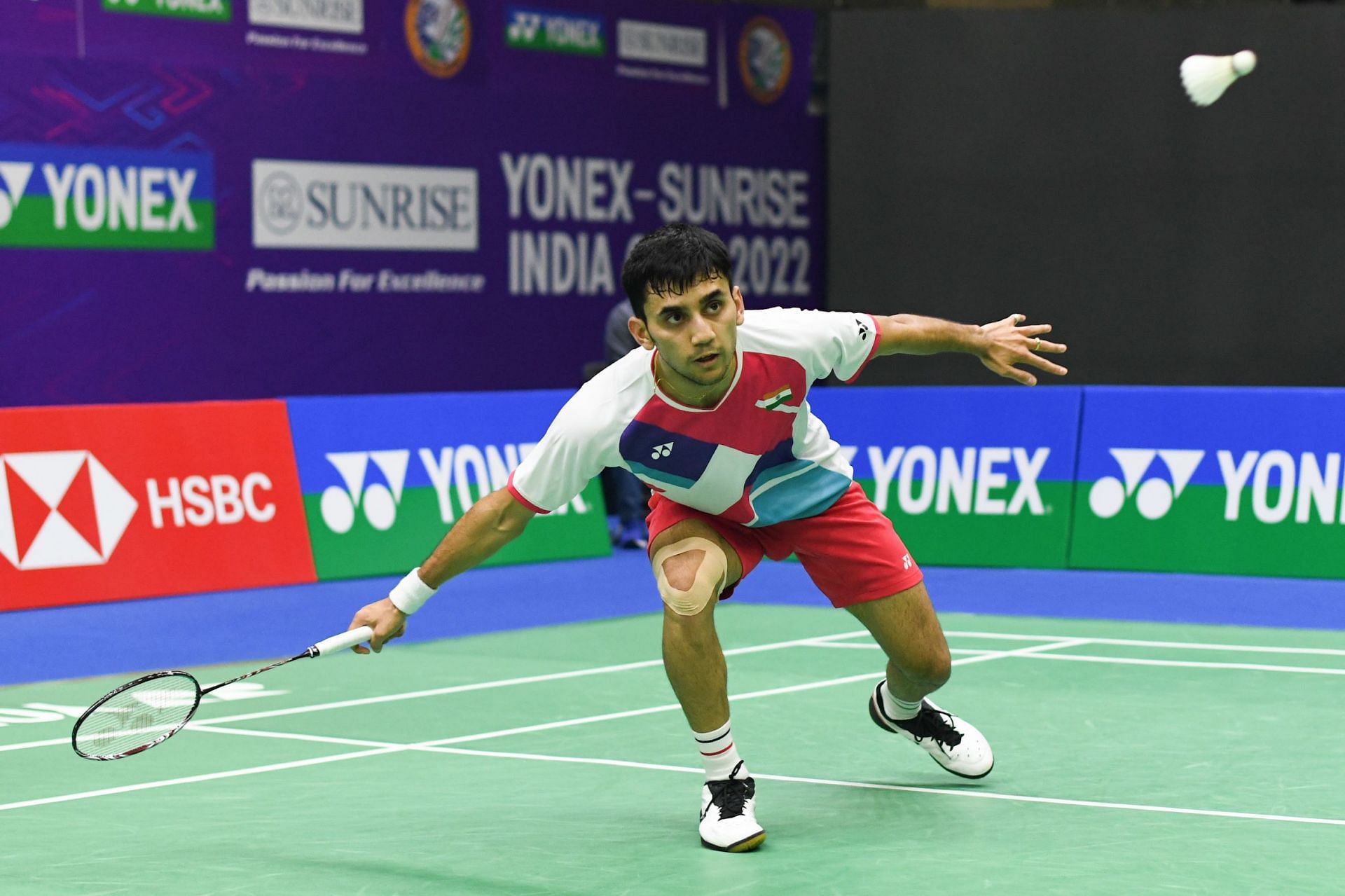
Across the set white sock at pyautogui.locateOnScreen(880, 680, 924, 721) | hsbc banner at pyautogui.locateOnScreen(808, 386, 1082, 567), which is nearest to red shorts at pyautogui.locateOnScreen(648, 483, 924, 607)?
white sock at pyautogui.locateOnScreen(880, 680, 924, 721)

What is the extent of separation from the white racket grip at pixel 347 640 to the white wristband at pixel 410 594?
4.7 inches

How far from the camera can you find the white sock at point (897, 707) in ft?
20.8

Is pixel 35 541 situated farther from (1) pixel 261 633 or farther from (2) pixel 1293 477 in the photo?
(2) pixel 1293 477

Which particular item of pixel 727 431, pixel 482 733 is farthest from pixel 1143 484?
pixel 727 431

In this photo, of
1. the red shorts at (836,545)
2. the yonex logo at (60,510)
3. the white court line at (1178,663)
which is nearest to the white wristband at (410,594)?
the red shorts at (836,545)

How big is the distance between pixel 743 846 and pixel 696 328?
4.37ft

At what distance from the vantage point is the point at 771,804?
611 centimetres

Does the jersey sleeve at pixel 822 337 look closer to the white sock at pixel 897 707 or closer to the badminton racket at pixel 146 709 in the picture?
the white sock at pixel 897 707

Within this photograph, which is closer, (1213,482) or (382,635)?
(382,635)

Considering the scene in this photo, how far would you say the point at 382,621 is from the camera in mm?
5500

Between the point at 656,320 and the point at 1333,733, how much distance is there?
3.10 metres

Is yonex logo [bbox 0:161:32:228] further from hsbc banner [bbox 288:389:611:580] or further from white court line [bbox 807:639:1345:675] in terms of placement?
white court line [bbox 807:639:1345:675]

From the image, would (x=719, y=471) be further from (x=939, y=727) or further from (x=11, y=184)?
(x=11, y=184)

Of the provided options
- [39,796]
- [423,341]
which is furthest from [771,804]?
[423,341]
